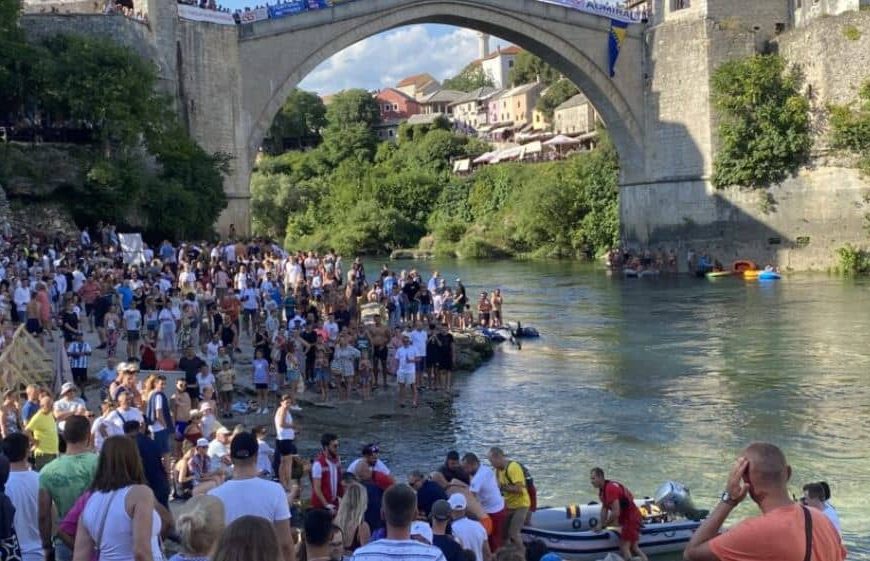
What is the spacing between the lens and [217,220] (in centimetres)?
2708

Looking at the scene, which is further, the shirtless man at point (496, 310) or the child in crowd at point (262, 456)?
the shirtless man at point (496, 310)

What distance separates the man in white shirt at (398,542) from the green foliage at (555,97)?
68587mm

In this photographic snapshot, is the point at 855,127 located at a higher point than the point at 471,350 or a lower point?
higher

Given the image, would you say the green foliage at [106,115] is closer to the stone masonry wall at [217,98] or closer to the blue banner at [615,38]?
the stone masonry wall at [217,98]

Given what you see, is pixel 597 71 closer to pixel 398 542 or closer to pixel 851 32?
pixel 851 32

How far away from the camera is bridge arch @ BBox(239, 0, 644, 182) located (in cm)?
2981

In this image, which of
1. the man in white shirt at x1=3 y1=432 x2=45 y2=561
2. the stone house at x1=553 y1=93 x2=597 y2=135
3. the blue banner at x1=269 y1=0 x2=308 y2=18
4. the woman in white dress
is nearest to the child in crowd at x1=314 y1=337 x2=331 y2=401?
the man in white shirt at x1=3 y1=432 x2=45 y2=561

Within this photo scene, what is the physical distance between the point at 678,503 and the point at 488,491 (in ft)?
8.00

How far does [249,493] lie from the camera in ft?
13.9

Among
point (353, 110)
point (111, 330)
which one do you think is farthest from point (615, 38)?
point (353, 110)

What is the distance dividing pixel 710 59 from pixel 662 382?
1931 cm

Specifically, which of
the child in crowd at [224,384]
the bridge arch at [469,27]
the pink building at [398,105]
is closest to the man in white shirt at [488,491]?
the child in crowd at [224,384]

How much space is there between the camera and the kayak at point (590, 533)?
27.2ft

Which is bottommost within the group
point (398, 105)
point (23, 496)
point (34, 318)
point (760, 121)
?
point (23, 496)
